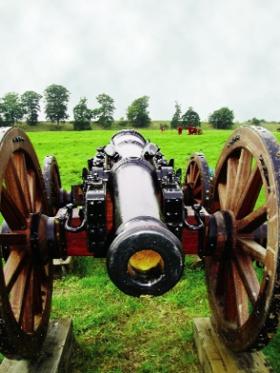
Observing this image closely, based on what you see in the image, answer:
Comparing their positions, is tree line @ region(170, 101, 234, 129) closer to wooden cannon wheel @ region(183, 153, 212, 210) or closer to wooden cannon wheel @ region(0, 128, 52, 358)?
wooden cannon wheel @ region(183, 153, 212, 210)

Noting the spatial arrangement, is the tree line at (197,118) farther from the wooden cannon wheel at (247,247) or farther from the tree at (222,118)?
the wooden cannon wheel at (247,247)

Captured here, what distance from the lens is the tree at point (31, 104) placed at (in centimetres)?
8188

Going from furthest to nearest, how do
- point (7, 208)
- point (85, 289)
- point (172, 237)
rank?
point (85, 289) < point (7, 208) < point (172, 237)

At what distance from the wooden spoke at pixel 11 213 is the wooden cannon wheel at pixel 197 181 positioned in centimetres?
211

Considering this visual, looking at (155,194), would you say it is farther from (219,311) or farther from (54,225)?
(219,311)

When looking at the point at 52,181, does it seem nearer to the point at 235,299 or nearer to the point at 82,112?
the point at 235,299

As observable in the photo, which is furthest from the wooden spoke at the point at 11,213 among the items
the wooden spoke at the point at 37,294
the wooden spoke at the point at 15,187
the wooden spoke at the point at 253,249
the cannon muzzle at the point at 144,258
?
the wooden spoke at the point at 253,249

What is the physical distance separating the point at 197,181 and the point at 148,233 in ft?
12.1

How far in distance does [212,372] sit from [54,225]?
1.62 metres

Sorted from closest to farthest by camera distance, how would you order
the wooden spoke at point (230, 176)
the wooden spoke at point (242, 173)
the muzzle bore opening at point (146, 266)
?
the muzzle bore opening at point (146, 266) → the wooden spoke at point (242, 173) → the wooden spoke at point (230, 176)

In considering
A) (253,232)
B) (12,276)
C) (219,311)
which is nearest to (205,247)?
(253,232)

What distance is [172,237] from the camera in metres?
2.52

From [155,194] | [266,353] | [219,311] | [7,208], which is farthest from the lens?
[266,353]

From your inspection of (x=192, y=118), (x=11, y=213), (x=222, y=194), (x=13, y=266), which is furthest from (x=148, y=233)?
(x=192, y=118)
